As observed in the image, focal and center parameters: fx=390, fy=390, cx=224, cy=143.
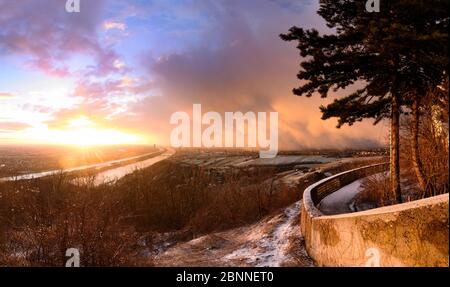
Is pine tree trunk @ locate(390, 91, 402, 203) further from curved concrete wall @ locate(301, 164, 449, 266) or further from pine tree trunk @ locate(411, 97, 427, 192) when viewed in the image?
curved concrete wall @ locate(301, 164, 449, 266)

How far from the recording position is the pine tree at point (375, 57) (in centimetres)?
1300

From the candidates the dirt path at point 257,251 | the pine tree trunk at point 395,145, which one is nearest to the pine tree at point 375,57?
the pine tree trunk at point 395,145

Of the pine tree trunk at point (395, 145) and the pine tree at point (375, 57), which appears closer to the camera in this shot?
the pine tree at point (375, 57)

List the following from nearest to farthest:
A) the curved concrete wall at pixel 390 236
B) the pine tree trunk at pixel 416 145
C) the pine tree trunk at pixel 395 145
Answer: the curved concrete wall at pixel 390 236, the pine tree trunk at pixel 416 145, the pine tree trunk at pixel 395 145

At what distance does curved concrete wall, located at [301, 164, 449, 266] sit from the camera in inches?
305

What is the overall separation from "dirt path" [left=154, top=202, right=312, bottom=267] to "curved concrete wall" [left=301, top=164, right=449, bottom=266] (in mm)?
2229

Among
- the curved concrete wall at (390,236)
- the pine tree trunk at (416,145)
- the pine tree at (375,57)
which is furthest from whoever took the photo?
the pine tree trunk at (416,145)

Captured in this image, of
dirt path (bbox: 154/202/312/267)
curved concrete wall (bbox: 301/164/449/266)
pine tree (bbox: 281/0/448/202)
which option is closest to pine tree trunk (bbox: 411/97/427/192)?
pine tree (bbox: 281/0/448/202)

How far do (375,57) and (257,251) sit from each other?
31.9 feet

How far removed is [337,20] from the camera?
18.0 metres

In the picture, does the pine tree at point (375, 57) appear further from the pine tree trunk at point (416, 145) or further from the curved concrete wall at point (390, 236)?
the curved concrete wall at point (390, 236)

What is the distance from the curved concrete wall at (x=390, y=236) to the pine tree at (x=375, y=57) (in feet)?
19.9

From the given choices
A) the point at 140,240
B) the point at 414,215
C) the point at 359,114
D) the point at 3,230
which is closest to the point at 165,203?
the point at 140,240
